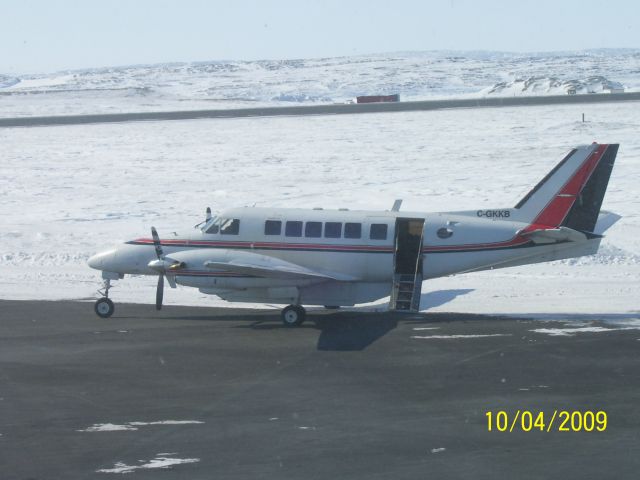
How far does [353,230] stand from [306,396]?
7.65 meters

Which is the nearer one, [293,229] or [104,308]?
[104,308]

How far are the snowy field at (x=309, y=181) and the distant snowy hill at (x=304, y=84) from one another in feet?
80.3

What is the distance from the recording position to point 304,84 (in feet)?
408

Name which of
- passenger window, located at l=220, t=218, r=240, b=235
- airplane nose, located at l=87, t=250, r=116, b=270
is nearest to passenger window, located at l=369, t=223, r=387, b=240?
passenger window, located at l=220, t=218, r=240, b=235

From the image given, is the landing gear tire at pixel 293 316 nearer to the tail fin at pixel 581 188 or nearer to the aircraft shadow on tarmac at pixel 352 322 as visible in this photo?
the aircraft shadow on tarmac at pixel 352 322

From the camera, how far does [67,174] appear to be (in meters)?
46.6

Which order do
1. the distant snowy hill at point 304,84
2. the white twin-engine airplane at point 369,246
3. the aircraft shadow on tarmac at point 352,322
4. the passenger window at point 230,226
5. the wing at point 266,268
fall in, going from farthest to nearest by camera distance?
the distant snowy hill at point 304,84, the passenger window at point 230,226, the white twin-engine airplane at point 369,246, the wing at point 266,268, the aircraft shadow on tarmac at point 352,322

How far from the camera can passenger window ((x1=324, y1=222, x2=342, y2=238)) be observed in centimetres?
2208

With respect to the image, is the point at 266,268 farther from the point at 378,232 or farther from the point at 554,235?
the point at 554,235

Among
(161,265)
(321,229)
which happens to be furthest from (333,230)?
(161,265)

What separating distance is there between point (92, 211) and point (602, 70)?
Result: 103 meters

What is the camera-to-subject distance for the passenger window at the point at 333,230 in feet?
72.4

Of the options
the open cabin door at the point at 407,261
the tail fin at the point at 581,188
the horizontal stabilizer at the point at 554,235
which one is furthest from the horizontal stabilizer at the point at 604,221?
the open cabin door at the point at 407,261
